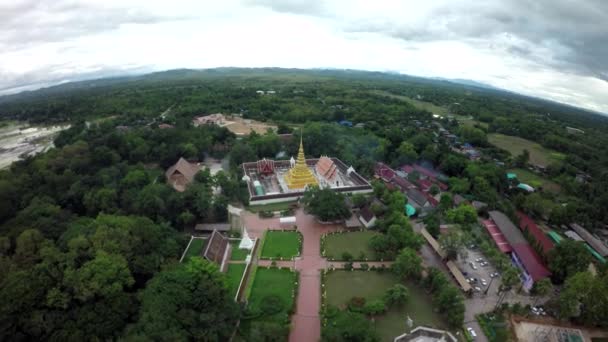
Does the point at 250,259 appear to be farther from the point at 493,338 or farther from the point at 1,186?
the point at 1,186

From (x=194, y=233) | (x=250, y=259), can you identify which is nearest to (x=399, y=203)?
(x=250, y=259)

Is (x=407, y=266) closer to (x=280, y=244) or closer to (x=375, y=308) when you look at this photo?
(x=375, y=308)

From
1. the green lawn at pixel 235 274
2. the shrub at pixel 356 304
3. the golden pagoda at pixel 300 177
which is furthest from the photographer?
the golden pagoda at pixel 300 177

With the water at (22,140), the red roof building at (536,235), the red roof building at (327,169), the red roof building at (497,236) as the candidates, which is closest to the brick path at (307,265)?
the red roof building at (327,169)

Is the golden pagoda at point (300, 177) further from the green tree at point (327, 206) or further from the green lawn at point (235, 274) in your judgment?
the green lawn at point (235, 274)

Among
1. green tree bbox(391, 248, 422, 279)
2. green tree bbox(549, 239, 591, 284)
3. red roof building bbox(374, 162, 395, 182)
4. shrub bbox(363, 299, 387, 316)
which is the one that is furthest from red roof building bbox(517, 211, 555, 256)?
red roof building bbox(374, 162, 395, 182)

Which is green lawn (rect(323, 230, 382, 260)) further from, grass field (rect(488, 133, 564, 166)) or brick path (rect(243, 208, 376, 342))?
grass field (rect(488, 133, 564, 166))
